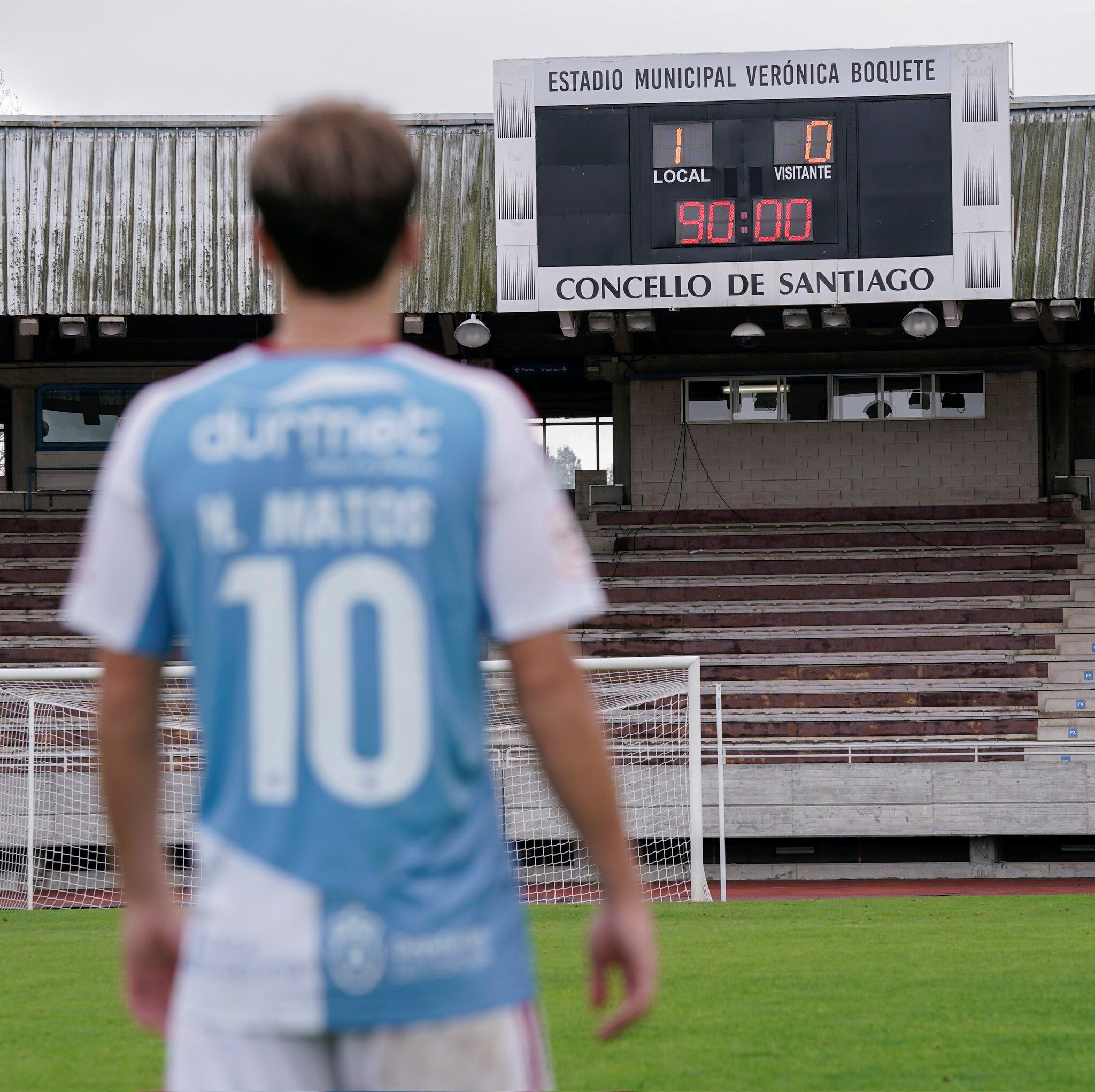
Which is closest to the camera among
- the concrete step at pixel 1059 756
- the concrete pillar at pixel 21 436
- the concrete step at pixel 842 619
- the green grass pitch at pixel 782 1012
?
the green grass pitch at pixel 782 1012

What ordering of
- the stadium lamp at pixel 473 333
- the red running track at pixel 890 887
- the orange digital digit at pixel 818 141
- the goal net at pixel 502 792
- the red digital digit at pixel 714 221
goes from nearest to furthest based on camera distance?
1. the goal net at pixel 502 792
2. the red running track at pixel 890 887
3. the orange digital digit at pixel 818 141
4. the red digital digit at pixel 714 221
5. the stadium lamp at pixel 473 333

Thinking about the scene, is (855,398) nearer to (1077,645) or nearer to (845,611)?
(845,611)

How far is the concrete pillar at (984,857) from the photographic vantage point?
16.9 meters

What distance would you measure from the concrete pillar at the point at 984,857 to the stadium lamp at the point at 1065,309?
7159 millimetres

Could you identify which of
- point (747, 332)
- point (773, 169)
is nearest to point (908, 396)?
point (747, 332)

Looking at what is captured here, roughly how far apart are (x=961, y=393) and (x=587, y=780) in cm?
2214

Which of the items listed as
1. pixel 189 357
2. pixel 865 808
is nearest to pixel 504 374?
pixel 189 357

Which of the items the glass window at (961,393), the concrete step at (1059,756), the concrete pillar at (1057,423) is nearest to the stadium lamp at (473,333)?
the glass window at (961,393)

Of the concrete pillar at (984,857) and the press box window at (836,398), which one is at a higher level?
the press box window at (836,398)

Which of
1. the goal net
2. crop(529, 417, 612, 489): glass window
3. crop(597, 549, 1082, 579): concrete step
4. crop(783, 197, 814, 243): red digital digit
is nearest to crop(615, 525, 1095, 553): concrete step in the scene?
crop(597, 549, 1082, 579): concrete step

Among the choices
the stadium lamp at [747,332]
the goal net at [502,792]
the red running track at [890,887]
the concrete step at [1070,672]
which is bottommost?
the red running track at [890,887]

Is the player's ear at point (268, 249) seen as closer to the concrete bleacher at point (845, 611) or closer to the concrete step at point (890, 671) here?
the concrete bleacher at point (845, 611)

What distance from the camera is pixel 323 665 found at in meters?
1.61

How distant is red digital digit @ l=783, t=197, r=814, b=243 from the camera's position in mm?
17031
